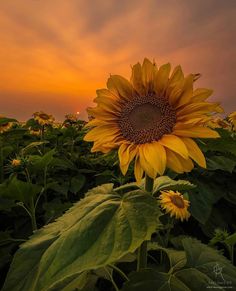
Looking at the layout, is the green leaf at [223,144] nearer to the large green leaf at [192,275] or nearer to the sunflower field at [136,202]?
the sunflower field at [136,202]

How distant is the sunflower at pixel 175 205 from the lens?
101 inches

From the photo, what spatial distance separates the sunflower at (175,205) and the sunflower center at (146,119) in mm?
871

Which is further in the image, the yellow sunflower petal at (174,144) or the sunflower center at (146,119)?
the sunflower center at (146,119)

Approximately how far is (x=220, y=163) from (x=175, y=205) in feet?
3.24

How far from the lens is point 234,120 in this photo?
5.19 m

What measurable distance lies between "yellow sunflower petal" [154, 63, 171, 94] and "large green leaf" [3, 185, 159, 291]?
54 centimetres

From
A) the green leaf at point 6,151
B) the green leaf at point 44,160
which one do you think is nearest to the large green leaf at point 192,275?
the green leaf at point 44,160

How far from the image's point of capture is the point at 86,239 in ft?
4.36

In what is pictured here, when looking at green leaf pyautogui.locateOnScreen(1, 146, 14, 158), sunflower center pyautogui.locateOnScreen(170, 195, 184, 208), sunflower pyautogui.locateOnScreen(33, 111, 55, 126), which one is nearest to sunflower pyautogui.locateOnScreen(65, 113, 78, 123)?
sunflower pyautogui.locateOnScreen(33, 111, 55, 126)

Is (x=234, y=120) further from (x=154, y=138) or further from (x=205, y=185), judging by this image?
(x=154, y=138)

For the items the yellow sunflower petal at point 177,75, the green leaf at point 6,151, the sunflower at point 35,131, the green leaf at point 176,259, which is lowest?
the green leaf at point 176,259

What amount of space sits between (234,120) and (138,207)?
4.06 m

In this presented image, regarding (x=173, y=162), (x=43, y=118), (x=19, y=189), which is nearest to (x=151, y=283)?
(x=173, y=162)

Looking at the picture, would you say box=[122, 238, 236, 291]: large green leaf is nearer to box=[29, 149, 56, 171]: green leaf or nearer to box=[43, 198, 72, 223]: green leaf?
box=[43, 198, 72, 223]: green leaf
